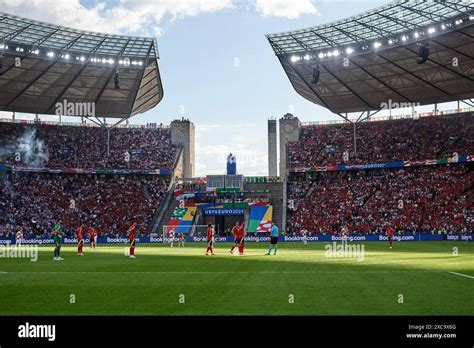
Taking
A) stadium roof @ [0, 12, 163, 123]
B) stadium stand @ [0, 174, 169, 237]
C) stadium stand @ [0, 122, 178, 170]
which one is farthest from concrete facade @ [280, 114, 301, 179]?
stadium roof @ [0, 12, 163, 123]

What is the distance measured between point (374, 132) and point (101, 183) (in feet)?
140

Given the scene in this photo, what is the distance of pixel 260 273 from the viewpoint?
20.2 m

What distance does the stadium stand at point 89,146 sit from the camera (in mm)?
76688

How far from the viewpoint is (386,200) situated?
224 ft

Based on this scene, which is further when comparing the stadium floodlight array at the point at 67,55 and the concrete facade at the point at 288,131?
the concrete facade at the point at 288,131

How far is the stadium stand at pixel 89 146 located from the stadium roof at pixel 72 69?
4035 mm

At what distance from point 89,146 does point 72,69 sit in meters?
17.3

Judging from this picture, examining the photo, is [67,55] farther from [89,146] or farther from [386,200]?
[386,200]

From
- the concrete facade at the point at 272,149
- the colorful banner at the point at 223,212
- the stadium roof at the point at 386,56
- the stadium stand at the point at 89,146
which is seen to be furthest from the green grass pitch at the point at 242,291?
the concrete facade at the point at 272,149

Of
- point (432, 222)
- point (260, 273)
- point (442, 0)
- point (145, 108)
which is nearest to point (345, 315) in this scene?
point (260, 273)

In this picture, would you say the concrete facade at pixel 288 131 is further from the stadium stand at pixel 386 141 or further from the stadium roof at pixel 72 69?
the stadium roof at pixel 72 69

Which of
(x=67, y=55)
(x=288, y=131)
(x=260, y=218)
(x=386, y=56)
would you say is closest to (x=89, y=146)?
(x=67, y=55)

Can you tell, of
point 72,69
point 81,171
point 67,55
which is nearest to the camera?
point 67,55

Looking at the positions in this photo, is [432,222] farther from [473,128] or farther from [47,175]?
[47,175]
